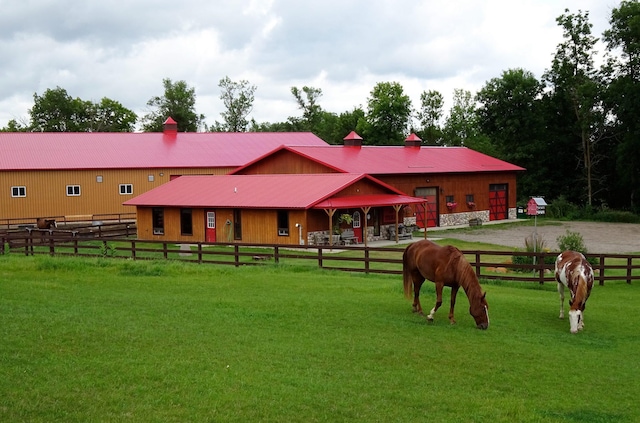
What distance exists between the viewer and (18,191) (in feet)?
152

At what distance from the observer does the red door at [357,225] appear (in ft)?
116

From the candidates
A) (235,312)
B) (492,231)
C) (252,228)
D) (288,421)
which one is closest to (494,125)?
(492,231)

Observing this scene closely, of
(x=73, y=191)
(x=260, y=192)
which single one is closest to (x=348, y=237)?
(x=260, y=192)

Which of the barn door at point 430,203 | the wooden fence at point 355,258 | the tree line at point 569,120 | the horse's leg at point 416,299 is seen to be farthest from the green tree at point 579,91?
the horse's leg at point 416,299

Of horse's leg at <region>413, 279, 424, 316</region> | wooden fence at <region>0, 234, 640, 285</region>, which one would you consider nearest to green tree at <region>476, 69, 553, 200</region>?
wooden fence at <region>0, 234, 640, 285</region>

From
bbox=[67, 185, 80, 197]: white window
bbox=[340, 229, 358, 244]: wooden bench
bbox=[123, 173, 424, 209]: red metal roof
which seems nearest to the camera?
bbox=[123, 173, 424, 209]: red metal roof

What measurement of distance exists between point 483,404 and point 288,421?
8.17 ft

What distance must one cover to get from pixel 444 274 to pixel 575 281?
2.74 m

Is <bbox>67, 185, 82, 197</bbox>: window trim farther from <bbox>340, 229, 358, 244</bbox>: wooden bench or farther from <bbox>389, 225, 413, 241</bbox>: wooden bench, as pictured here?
<bbox>389, 225, 413, 241</bbox>: wooden bench

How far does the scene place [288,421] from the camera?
771 centimetres

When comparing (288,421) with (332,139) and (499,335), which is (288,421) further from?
(332,139)

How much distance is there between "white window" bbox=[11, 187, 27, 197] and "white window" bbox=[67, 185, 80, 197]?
107 inches

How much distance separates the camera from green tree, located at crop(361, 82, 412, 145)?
260 feet

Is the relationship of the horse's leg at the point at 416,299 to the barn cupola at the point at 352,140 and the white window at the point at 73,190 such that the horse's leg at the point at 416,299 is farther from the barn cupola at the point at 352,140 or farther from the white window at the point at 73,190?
the white window at the point at 73,190
